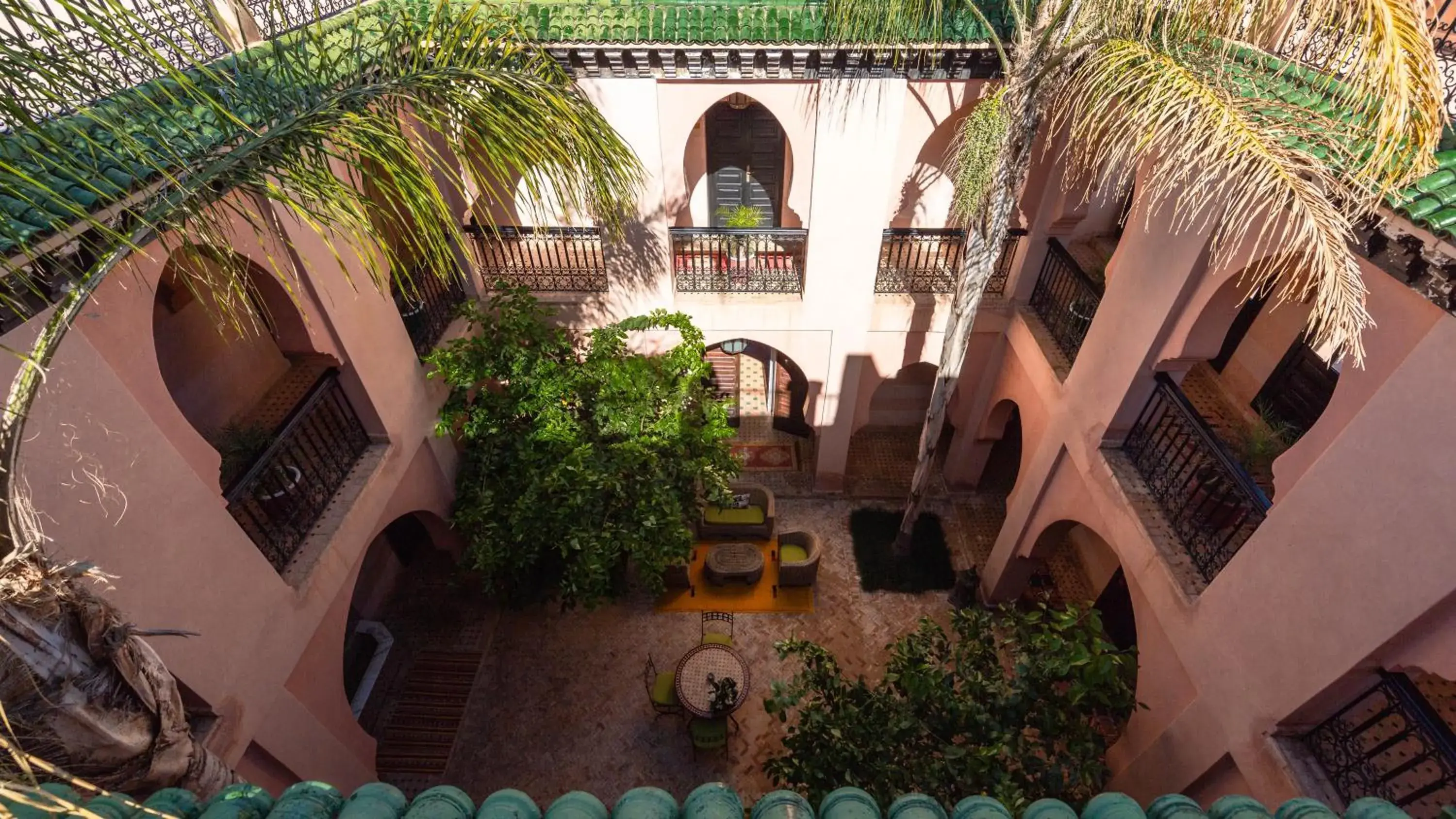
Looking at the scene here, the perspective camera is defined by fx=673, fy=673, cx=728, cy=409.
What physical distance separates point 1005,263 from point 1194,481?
12.5 feet

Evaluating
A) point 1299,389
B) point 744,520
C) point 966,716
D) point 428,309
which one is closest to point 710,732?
point 744,520

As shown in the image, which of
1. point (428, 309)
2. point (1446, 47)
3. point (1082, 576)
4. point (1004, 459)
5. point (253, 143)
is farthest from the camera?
point (1004, 459)

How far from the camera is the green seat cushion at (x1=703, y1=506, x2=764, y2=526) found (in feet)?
32.8

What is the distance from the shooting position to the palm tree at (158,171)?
2.19 metres

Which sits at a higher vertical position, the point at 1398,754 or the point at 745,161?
the point at 745,161

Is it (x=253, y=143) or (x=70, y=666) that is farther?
(x=253, y=143)

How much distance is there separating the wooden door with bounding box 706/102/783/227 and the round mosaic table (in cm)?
604

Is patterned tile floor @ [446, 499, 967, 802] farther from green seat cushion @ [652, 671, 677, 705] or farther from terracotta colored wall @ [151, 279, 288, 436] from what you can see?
terracotta colored wall @ [151, 279, 288, 436]

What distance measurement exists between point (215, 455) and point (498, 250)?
4.82 meters

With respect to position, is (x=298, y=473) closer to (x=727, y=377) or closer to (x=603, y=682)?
(x=603, y=682)

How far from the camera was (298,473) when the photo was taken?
5.96 m

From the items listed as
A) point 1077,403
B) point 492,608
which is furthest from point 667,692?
point 1077,403

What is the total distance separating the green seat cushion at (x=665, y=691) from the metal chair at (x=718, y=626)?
72cm

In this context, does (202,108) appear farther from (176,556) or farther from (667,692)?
(667,692)
